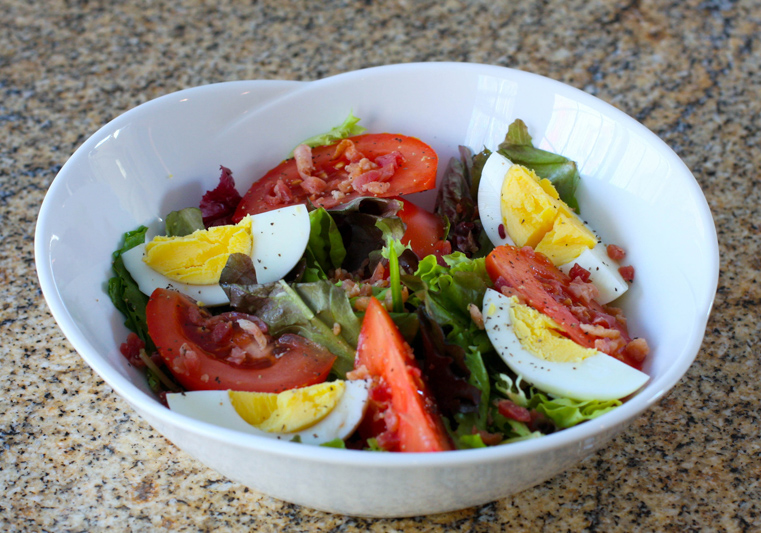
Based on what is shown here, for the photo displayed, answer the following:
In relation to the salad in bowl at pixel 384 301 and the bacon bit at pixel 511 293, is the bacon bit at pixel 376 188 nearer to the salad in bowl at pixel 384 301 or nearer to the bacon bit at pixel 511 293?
the salad in bowl at pixel 384 301

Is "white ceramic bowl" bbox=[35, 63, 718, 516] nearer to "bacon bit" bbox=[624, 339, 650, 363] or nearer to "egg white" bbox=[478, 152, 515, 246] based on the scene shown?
"bacon bit" bbox=[624, 339, 650, 363]

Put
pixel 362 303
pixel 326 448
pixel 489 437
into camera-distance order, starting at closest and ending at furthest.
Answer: pixel 326 448
pixel 489 437
pixel 362 303

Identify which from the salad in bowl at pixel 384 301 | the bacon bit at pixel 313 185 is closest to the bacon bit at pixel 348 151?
the salad in bowl at pixel 384 301

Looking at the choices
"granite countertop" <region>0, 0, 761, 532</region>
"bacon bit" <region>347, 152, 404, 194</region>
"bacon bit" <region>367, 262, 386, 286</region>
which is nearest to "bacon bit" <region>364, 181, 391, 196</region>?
"bacon bit" <region>347, 152, 404, 194</region>

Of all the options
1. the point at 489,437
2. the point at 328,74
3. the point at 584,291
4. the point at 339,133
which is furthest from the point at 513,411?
the point at 328,74

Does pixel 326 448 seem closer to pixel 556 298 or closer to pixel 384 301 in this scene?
pixel 384 301

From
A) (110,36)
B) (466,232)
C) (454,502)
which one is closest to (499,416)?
(454,502)

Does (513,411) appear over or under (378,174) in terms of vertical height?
under
